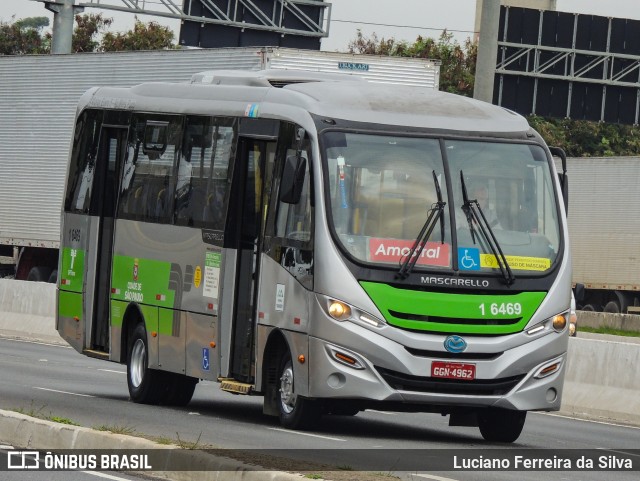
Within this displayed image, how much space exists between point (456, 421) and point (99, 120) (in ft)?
20.9

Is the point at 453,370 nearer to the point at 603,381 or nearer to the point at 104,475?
the point at 104,475

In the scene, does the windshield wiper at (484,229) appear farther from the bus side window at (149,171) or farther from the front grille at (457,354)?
the bus side window at (149,171)

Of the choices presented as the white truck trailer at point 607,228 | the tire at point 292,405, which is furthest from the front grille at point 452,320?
the white truck trailer at point 607,228

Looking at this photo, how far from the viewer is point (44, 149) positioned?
38.5m

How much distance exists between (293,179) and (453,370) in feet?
7.08

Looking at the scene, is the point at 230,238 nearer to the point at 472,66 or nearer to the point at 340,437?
the point at 340,437

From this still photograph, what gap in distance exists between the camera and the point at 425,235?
15133 mm

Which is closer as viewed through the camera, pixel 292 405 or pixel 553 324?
pixel 553 324

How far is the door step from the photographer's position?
16078 mm

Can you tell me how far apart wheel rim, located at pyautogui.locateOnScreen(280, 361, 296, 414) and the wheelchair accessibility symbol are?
Result: 1757 mm

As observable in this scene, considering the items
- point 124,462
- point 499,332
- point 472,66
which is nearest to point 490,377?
point 499,332

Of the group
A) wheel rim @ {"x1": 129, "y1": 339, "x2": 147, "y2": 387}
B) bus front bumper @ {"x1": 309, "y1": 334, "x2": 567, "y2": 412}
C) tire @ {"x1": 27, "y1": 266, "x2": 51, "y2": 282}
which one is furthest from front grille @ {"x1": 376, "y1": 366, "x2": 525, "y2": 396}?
tire @ {"x1": 27, "y1": 266, "x2": 51, "y2": 282}

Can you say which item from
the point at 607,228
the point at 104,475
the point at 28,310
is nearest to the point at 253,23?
the point at 607,228

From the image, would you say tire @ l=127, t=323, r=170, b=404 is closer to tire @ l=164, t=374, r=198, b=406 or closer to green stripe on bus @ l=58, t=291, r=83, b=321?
tire @ l=164, t=374, r=198, b=406
